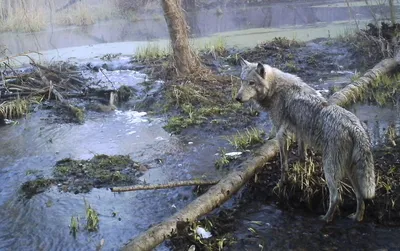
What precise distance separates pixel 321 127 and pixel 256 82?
1381mm

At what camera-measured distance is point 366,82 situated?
1060cm

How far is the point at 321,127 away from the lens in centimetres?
578

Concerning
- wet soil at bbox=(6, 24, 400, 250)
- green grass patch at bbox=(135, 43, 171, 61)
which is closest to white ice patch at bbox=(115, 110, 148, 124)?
wet soil at bbox=(6, 24, 400, 250)

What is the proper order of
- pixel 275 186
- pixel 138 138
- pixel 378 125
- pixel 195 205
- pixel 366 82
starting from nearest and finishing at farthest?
pixel 195 205
pixel 275 186
pixel 378 125
pixel 138 138
pixel 366 82

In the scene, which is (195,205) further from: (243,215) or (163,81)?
(163,81)

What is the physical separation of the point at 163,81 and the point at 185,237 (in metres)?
8.28

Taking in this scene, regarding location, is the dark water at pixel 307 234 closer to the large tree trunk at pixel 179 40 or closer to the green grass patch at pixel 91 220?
the green grass patch at pixel 91 220

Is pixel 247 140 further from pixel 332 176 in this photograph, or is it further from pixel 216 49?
pixel 216 49

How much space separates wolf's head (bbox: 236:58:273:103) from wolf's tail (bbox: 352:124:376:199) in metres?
1.69

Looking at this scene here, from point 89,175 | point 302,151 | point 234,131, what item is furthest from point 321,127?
point 89,175

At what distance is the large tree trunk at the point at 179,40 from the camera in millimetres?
12469

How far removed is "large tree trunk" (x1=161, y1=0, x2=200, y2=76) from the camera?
1247cm

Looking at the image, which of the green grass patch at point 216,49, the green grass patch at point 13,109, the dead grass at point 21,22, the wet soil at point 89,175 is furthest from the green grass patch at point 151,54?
the dead grass at point 21,22

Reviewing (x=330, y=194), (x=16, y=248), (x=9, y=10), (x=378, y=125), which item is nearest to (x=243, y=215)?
(x=330, y=194)
